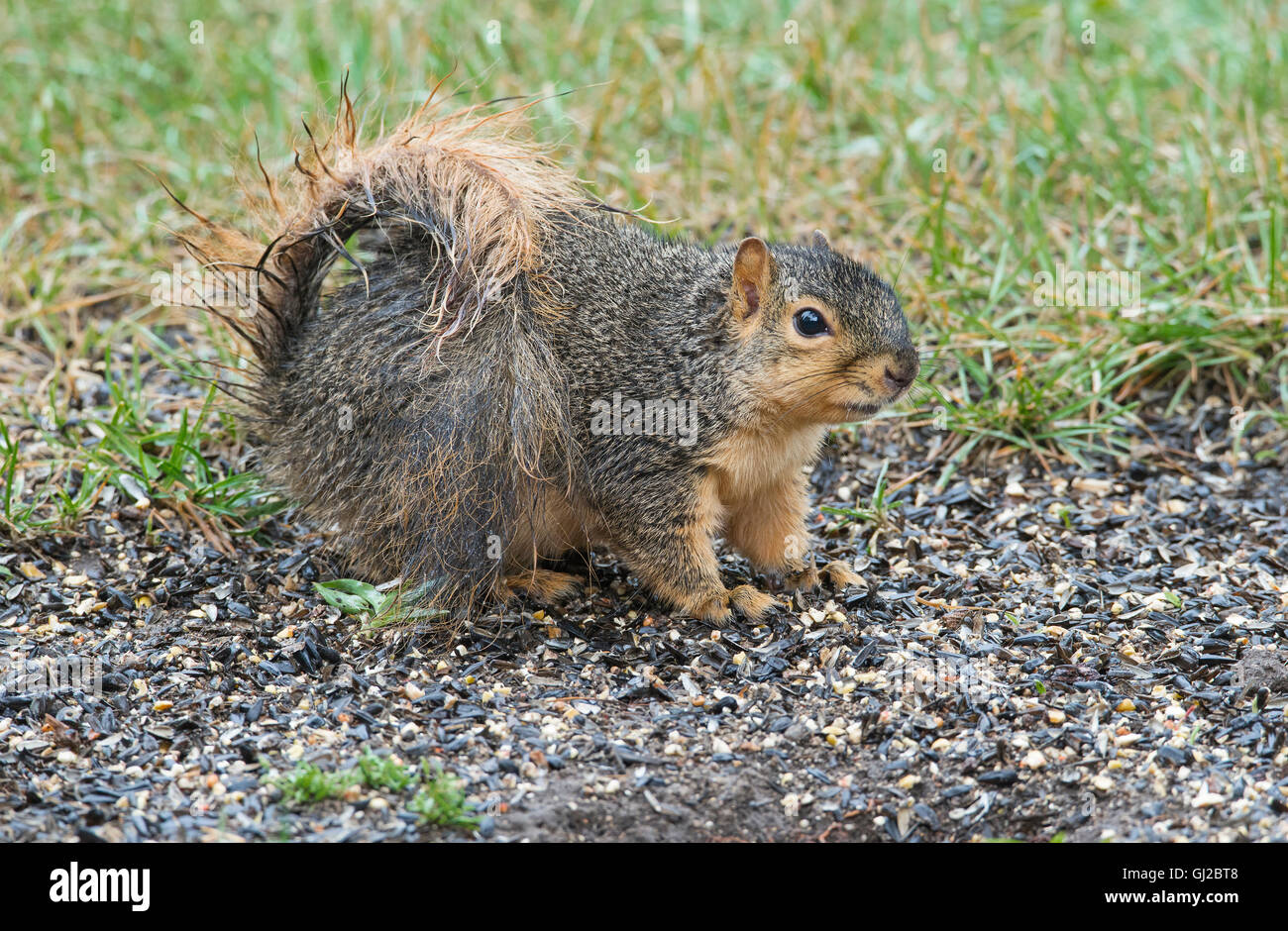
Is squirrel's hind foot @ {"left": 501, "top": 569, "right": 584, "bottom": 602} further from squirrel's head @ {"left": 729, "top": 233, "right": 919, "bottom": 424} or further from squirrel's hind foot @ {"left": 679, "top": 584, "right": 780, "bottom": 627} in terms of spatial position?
squirrel's head @ {"left": 729, "top": 233, "right": 919, "bottom": 424}

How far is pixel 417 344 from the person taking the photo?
13.9ft

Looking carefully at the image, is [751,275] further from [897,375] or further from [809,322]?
[897,375]

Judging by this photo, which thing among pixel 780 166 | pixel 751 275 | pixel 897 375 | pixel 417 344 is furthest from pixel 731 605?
pixel 780 166

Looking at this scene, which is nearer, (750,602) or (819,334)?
(819,334)

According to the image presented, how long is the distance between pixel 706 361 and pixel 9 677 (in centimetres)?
231

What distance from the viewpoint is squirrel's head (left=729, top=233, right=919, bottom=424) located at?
415cm

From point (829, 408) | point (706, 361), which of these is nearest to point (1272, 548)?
point (829, 408)

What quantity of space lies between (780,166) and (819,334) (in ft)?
8.96

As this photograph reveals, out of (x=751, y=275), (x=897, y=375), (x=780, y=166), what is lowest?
(x=897, y=375)

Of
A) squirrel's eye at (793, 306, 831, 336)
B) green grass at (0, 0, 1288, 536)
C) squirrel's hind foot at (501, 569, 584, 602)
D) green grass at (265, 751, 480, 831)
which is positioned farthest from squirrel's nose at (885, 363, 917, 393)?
green grass at (265, 751, 480, 831)

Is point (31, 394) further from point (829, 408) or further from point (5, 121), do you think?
point (829, 408)

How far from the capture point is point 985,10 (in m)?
7.90

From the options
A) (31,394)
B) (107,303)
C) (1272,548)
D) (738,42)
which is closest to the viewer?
(1272,548)

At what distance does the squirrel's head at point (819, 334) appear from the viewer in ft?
13.6
